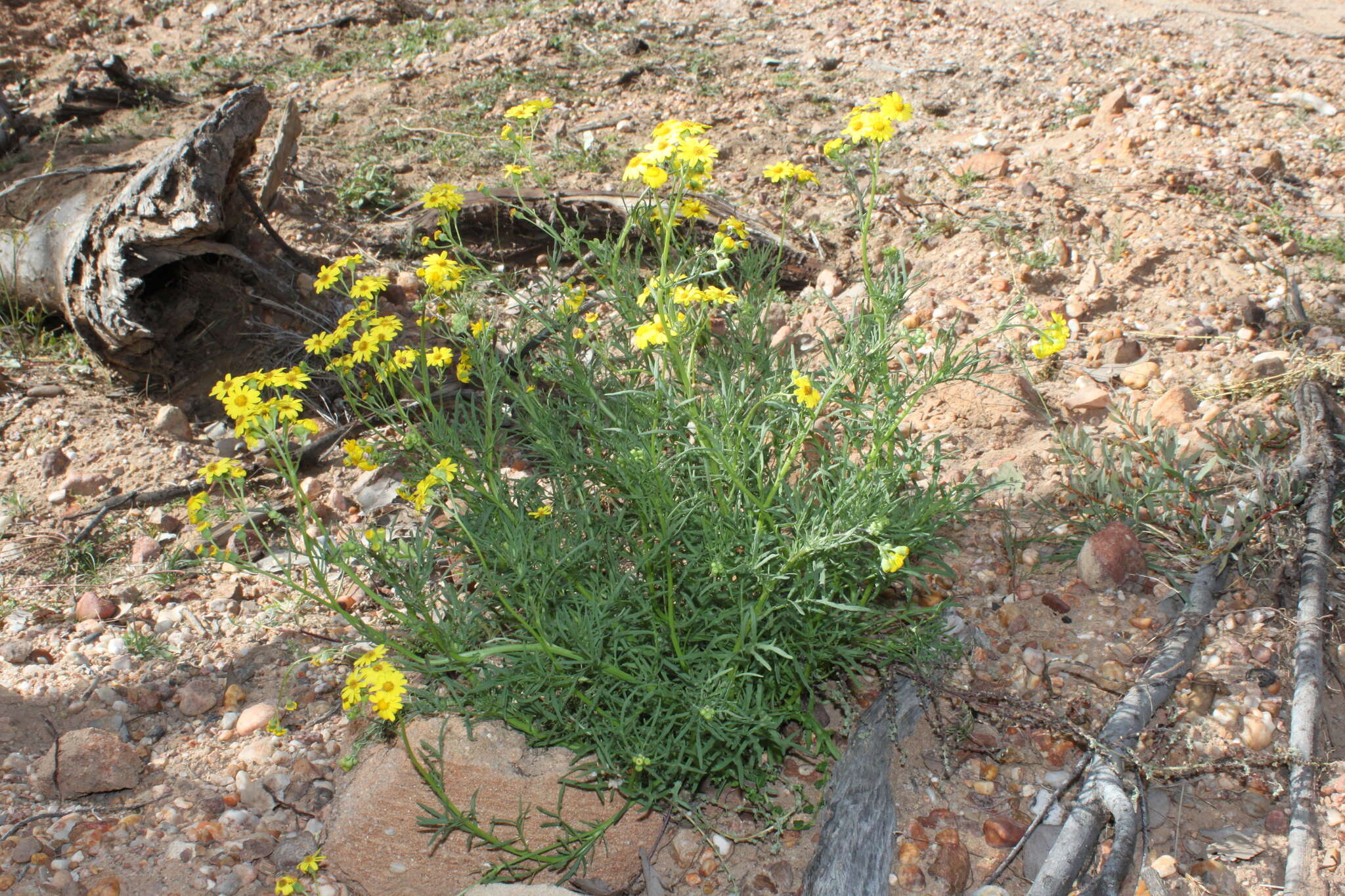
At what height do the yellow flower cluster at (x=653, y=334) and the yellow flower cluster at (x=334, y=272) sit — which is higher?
the yellow flower cluster at (x=334, y=272)

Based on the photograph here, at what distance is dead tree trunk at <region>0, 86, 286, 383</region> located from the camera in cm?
364

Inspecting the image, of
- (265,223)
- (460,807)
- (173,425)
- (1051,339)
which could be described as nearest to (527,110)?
(1051,339)

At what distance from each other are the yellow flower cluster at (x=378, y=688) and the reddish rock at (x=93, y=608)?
1.52 meters

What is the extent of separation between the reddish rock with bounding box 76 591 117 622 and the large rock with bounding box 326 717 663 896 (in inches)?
47.5

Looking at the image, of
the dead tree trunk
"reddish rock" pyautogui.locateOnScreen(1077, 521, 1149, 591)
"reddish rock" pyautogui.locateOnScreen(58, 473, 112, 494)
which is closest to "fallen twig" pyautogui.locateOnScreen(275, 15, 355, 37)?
the dead tree trunk

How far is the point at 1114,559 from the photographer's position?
112 inches

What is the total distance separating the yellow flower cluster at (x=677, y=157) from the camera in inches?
83.3

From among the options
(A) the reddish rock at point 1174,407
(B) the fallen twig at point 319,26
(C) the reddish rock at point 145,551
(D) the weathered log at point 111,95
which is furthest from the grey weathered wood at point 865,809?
(B) the fallen twig at point 319,26

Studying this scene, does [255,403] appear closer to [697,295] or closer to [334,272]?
[334,272]

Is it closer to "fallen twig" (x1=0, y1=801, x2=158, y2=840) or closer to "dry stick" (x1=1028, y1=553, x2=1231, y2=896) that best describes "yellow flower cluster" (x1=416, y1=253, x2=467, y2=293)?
"fallen twig" (x1=0, y1=801, x2=158, y2=840)

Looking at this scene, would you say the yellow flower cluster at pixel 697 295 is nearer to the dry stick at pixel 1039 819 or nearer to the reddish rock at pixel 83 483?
the dry stick at pixel 1039 819

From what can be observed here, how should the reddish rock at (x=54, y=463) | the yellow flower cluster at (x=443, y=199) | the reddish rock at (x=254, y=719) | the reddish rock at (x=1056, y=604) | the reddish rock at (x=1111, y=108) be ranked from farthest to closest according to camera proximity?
the reddish rock at (x=1111, y=108)
the reddish rock at (x=54, y=463)
the reddish rock at (x=1056, y=604)
the reddish rock at (x=254, y=719)
the yellow flower cluster at (x=443, y=199)

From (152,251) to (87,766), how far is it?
2.11 m

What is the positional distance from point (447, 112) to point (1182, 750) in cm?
510
